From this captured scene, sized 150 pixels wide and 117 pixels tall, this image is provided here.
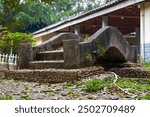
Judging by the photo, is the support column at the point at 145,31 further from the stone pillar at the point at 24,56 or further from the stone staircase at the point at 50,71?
the stone pillar at the point at 24,56

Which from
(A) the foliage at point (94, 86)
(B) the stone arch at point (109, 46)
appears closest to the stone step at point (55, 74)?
(B) the stone arch at point (109, 46)

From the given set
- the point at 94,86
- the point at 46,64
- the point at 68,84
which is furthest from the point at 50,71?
the point at 94,86

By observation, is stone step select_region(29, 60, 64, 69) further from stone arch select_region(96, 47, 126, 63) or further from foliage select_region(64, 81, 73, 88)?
stone arch select_region(96, 47, 126, 63)

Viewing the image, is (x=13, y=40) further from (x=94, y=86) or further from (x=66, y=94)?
(x=66, y=94)

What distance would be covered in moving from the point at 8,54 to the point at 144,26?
5626mm

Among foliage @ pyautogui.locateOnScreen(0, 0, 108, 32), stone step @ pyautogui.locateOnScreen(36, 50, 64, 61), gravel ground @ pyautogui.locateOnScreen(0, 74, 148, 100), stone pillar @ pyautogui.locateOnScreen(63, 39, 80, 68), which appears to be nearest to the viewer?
gravel ground @ pyautogui.locateOnScreen(0, 74, 148, 100)

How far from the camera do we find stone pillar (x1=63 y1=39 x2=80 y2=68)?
22.8ft

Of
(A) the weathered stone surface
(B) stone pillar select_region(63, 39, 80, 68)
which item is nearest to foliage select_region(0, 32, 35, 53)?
(A) the weathered stone surface

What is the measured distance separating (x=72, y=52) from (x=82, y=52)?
0.76ft

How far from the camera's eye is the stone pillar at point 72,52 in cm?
694

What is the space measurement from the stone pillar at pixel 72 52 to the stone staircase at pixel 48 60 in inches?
14.7

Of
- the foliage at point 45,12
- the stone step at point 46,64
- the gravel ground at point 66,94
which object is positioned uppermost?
the foliage at point 45,12

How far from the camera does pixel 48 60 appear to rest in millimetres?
8398

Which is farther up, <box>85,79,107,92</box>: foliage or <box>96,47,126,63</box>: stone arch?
<box>96,47,126,63</box>: stone arch
